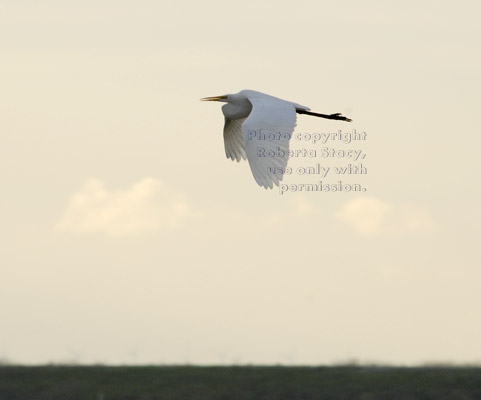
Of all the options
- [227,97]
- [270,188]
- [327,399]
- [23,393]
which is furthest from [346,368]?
[227,97]

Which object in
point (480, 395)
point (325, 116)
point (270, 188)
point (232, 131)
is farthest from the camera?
point (325, 116)

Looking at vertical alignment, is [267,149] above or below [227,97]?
below

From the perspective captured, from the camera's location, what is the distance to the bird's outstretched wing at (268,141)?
1267cm

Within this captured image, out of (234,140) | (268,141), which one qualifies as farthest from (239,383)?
(234,140)

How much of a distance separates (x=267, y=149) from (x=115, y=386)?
10.6 feet

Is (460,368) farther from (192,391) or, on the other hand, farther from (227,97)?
(227,97)

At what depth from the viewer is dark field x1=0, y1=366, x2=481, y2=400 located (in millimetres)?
11773

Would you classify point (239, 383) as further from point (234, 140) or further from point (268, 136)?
point (234, 140)

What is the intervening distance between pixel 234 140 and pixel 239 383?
456cm

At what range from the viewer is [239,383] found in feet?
39.7

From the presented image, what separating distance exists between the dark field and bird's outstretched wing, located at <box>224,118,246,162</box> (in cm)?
367

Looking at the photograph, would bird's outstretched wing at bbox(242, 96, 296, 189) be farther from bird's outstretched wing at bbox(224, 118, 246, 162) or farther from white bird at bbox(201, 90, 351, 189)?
bird's outstretched wing at bbox(224, 118, 246, 162)

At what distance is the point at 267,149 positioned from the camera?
42.1 ft

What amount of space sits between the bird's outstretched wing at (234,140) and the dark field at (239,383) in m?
3.67
